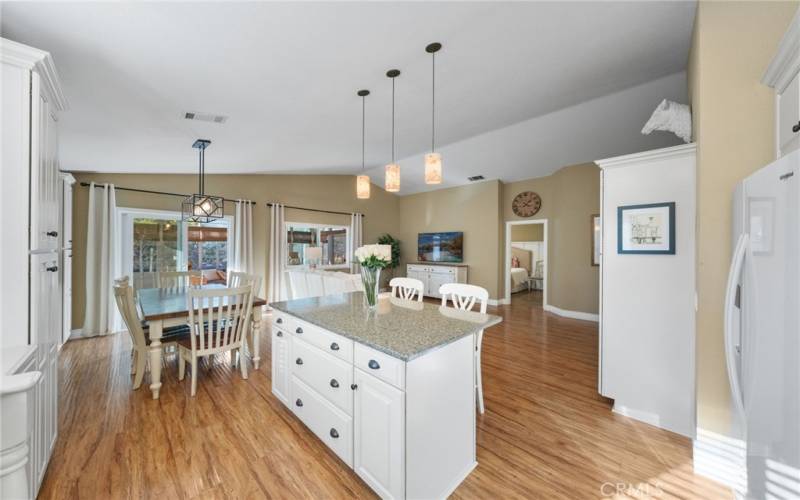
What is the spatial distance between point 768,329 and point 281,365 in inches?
108

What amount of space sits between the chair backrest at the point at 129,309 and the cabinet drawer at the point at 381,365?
7.32ft

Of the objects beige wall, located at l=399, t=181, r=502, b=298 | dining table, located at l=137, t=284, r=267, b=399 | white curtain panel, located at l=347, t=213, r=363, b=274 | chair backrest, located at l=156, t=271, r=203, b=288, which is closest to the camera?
dining table, located at l=137, t=284, r=267, b=399

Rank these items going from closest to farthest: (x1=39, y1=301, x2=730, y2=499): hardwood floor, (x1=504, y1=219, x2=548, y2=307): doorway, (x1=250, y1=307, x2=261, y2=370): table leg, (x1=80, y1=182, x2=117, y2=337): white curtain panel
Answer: (x1=39, y1=301, x2=730, y2=499): hardwood floor
(x1=250, y1=307, x2=261, y2=370): table leg
(x1=80, y1=182, x2=117, y2=337): white curtain panel
(x1=504, y1=219, x2=548, y2=307): doorway

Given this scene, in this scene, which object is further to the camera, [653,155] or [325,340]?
[653,155]

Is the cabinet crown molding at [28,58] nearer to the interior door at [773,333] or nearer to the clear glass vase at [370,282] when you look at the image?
the clear glass vase at [370,282]

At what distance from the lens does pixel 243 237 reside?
564cm

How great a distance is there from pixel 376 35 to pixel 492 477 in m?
2.91

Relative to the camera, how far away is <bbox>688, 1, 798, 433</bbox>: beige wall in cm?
172

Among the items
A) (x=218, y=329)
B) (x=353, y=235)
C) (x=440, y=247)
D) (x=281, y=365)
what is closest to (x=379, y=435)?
(x=281, y=365)

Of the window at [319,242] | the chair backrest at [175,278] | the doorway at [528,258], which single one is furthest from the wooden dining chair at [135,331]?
the doorway at [528,258]

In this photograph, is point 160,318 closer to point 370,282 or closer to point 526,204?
point 370,282

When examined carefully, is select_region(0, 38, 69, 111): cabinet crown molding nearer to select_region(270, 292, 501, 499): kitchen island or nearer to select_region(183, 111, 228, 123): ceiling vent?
select_region(183, 111, 228, 123): ceiling vent

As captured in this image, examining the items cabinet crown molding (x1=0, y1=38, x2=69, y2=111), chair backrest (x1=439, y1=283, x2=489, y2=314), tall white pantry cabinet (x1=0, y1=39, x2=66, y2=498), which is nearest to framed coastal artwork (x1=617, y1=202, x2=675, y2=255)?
chair backrest (x1=439, y1=283, x2=489, y2=314)

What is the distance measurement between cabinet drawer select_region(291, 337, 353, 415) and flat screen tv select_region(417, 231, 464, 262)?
226 inches
